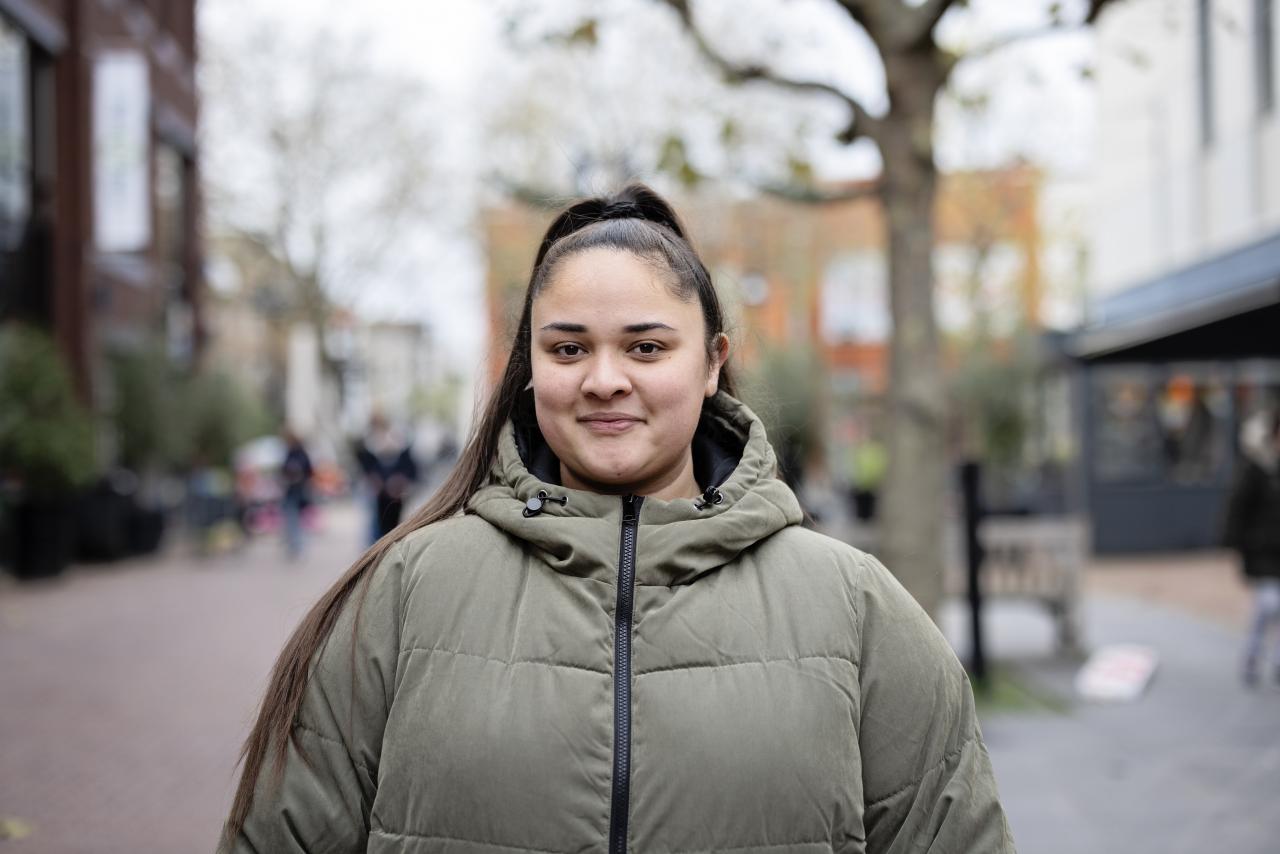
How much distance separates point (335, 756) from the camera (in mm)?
1825

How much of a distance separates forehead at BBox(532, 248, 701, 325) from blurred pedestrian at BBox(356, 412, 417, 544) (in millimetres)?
13098

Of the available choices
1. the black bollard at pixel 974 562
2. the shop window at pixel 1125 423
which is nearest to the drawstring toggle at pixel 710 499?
the black bollard at pixel 974 562

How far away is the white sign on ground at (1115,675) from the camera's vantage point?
8.31 meters

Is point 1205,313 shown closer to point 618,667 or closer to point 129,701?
point 129,701

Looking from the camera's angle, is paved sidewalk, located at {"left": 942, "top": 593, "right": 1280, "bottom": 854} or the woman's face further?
paved sidewalk, located at {"left": 942, "top": 593, "right": 1280, "bottom": 854}

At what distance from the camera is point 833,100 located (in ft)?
24.8

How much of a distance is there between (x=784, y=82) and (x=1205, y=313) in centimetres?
317

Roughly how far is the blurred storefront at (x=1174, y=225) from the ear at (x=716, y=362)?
12.0 meters

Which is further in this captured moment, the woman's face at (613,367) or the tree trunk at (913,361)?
the tree trunk at (913,361)

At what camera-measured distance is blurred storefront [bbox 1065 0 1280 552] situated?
1500cm

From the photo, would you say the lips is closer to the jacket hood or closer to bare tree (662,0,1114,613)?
the jacket hood

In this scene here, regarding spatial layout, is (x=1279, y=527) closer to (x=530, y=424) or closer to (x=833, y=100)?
(x=833, y=100)

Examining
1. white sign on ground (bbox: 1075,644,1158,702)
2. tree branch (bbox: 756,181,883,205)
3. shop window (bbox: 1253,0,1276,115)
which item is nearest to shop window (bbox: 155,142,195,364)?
shop window (bbox: 1253,0,1276,115)

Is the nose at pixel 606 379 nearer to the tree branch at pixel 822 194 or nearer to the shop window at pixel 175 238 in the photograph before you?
the tree branch at pixel 822 194
